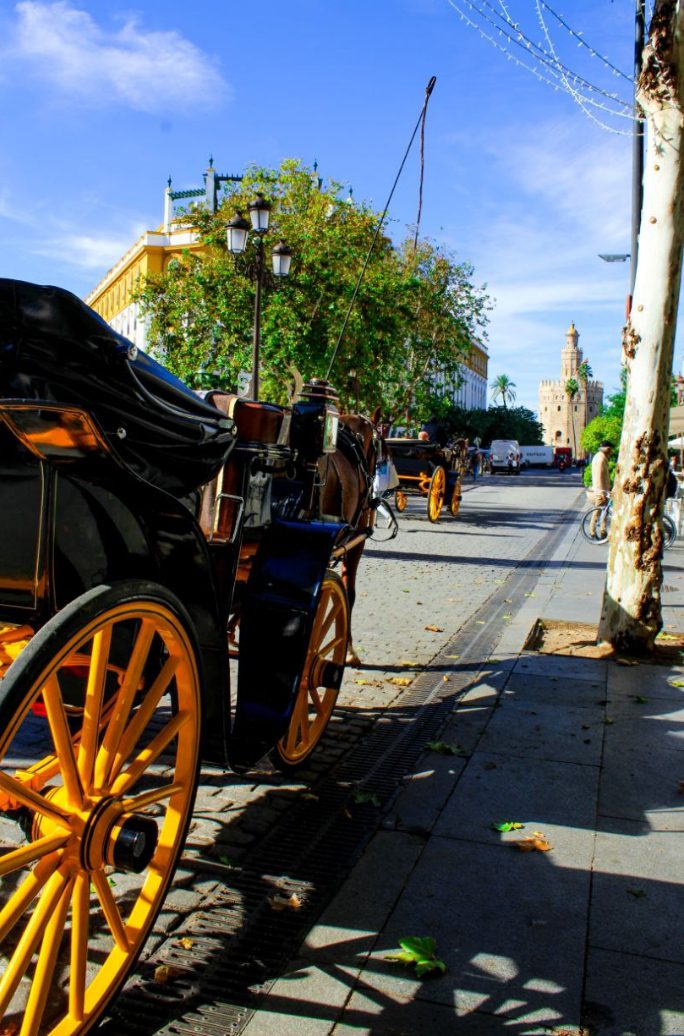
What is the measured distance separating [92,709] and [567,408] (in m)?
168

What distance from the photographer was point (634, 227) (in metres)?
11.5

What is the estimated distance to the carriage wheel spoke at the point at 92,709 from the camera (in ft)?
7.49

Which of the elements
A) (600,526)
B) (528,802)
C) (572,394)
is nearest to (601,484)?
(600,526)

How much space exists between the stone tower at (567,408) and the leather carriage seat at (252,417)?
160 m

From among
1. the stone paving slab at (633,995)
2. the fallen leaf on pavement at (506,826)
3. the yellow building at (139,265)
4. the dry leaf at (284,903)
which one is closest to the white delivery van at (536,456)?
the yellow building at (139,265)

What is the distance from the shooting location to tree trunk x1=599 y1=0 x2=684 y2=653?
6605 mm

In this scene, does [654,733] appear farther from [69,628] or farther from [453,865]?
[69,628]

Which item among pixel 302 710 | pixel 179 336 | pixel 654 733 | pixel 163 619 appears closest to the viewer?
pixel 163 619

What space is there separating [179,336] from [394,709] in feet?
66.4

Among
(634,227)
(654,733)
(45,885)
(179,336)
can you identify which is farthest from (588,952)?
(179,336)

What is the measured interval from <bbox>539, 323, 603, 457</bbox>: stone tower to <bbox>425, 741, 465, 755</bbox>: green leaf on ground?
160 metres

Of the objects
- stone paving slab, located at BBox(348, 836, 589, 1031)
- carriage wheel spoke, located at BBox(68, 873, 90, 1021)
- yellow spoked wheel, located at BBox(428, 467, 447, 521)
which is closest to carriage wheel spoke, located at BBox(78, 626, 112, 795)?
carriage wheel spoke, located at BBox(68, 873, 90, 1021)

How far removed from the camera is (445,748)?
4730mm

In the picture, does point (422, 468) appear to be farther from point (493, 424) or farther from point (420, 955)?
point (493, 424)
